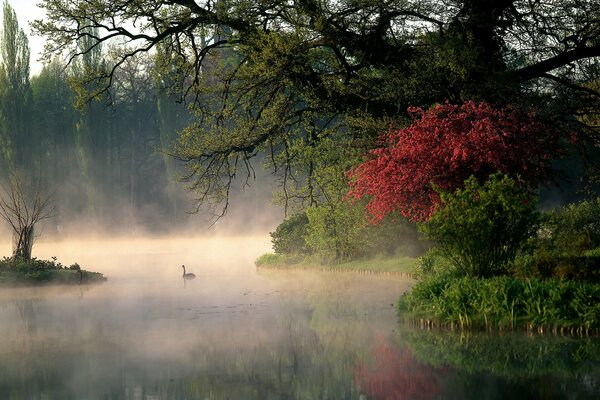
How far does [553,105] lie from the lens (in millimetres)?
25234

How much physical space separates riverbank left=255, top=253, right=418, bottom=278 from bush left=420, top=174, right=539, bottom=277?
7388 millimetres

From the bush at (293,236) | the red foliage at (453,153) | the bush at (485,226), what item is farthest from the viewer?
the bush at (293,236)

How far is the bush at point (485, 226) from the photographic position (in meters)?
18.6

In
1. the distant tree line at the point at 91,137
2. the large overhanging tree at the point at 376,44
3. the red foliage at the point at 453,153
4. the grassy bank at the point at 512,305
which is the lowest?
the grassy bank at the point at 512,305

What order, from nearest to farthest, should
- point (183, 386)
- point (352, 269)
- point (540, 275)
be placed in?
point (183, 386)
point (540, 275)
point (352, 269)

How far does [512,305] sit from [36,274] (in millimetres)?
19935

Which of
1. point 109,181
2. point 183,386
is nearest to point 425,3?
point 183,386

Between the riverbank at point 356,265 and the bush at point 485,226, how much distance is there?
7388mm

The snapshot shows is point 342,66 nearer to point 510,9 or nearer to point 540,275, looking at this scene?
point 510,9

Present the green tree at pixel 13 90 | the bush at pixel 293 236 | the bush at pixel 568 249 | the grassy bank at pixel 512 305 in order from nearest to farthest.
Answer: the grassy bank at pixel 512 305 → the bush at pixel 568 249 → the bush at pixel 293 236 → the green tree at pixel 13 90

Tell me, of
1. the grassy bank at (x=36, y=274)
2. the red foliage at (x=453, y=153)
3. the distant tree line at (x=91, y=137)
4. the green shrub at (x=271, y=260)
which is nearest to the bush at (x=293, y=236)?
the green shrub at (x=271, y=260)

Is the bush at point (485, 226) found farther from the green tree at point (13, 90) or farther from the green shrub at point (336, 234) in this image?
the green tree at point (13, 90)

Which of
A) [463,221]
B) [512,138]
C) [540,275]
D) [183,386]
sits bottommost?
[183,386]

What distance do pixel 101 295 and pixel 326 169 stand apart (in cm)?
810
